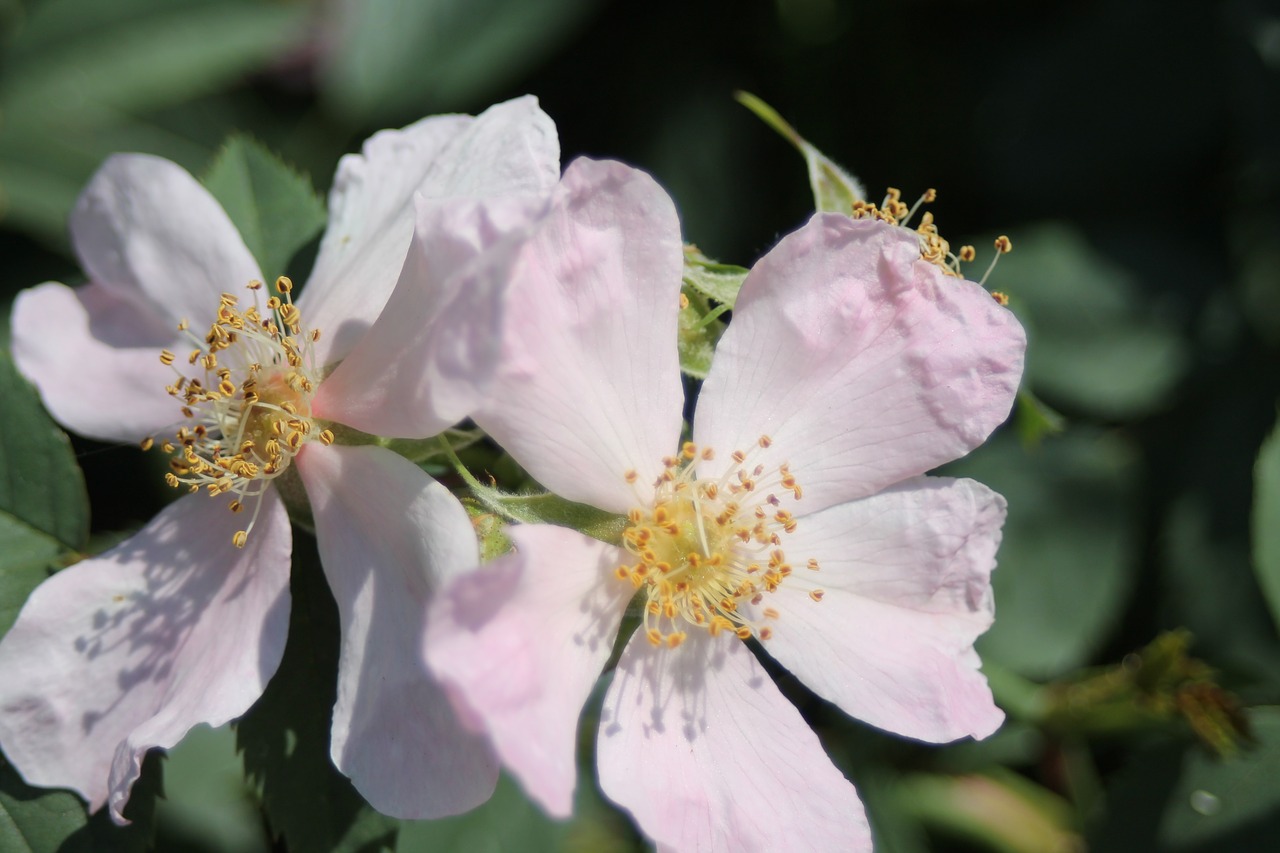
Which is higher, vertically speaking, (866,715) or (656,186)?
(656,186)

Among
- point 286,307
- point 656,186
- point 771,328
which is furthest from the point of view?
point 286,307

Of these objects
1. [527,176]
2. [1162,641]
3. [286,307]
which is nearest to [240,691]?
[286,307]

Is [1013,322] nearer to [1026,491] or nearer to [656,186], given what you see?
[656,186]

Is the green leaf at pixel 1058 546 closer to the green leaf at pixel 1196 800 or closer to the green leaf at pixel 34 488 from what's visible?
the green leaf at pixel 1196 800

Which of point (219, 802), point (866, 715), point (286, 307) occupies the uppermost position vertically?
point (286, 307)

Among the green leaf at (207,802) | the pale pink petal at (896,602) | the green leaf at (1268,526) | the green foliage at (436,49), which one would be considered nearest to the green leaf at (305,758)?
the pale pink petal at (896,602)

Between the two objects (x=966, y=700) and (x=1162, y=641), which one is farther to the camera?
(x=1162, y=641)

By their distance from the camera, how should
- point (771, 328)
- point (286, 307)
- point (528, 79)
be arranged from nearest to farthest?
point (771, 328), point (286, 307), point (528, 79)
